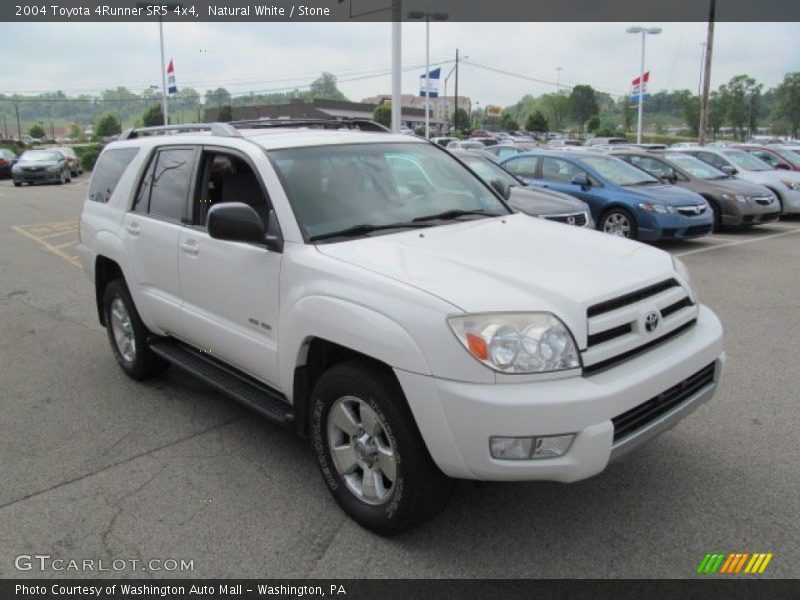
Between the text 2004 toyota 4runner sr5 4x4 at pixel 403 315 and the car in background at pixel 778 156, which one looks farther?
the car in background at pixel 778 156

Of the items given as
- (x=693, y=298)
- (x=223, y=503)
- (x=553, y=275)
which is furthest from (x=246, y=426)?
(x=693, y=298)

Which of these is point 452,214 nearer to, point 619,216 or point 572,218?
point 572,218

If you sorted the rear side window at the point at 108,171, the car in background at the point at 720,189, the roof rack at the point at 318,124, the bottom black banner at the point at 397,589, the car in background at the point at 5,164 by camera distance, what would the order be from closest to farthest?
1. the bottom black banner at the point at 397,589
2. the roof rack at the point at 318,124
3. the rear side window at the point at 108,171
4. the car in background at the point at 720,189
5. the car in background at the point at 5,164

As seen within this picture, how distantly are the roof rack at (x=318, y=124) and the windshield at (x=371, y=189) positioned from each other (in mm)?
605

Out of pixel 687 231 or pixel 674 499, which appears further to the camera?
pixel 687 231

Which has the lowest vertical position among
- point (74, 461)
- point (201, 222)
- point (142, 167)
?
point (74, 461)

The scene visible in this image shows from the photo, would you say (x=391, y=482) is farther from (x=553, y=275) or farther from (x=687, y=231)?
(x=687, y=231)

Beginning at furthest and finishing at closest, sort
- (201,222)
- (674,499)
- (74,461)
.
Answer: (201,222)
(74,461)
(674,499)

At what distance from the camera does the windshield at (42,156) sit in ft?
86.8

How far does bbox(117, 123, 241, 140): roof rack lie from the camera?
167 inches

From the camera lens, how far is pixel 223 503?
349 centimetres

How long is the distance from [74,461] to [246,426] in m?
1.02

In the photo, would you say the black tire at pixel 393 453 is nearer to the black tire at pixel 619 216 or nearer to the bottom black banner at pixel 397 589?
the bottom black banner at pixel 397 589

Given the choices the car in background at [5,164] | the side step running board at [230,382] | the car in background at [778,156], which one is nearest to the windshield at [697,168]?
the car in background at [778,156]
